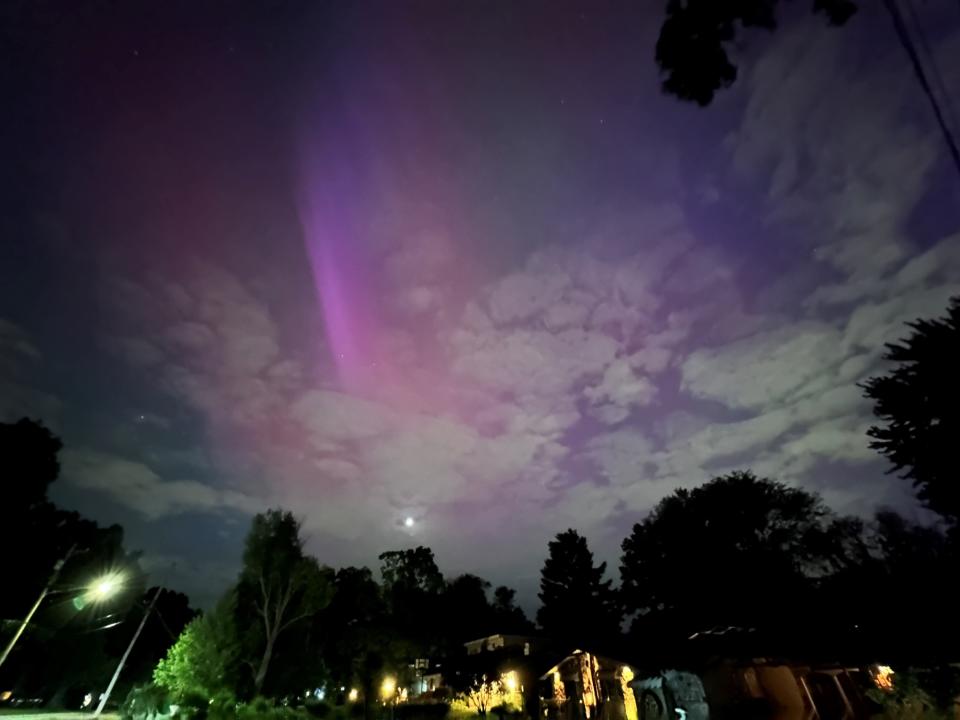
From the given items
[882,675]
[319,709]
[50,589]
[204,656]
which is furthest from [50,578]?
[882,675]

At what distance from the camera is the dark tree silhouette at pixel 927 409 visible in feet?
47.5

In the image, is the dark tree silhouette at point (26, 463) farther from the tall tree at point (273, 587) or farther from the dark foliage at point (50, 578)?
the tall tree at point (273, 587)

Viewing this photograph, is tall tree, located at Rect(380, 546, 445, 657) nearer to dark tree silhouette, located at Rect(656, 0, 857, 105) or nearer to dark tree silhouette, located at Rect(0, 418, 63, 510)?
dark tree silhouette, located at Rect(0, 418, 63, 510)

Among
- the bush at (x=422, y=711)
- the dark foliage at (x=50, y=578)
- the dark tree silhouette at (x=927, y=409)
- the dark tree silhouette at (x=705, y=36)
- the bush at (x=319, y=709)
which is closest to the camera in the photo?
the dark tree silhouette at (x=705, y=36)

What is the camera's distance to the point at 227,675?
28.3 meters

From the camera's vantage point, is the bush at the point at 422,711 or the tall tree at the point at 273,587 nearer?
the bush at the point at 422,711

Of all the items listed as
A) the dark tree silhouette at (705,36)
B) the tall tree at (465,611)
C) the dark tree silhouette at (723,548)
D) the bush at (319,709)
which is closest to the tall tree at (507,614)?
the tall tree at (465,611)

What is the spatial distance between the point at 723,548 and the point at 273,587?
38.8 meters

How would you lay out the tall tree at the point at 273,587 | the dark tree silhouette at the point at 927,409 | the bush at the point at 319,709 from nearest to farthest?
the dark tree silhouette at the point at 927,409 < the bush at the point at 319,709 < the tall tree at the point at 273,587

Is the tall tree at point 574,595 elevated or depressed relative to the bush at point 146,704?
elevated

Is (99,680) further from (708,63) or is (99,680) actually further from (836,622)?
(708,63)

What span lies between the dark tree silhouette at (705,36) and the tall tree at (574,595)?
55.8 m

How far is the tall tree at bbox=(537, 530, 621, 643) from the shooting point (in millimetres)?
52500

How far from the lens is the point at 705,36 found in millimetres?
5648
